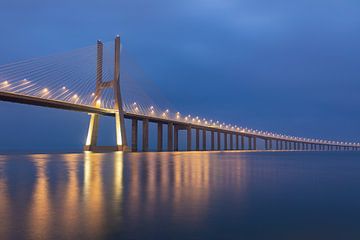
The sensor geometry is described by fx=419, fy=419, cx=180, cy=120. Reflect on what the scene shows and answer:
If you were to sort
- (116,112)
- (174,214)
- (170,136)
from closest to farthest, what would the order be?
(174,214) → (116,112) → (170,136)

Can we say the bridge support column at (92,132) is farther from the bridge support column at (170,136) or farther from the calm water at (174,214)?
the calm water at (174,214)

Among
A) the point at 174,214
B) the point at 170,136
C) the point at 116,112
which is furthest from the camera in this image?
the point at 170,136

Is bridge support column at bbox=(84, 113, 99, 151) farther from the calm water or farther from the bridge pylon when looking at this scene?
the calm water

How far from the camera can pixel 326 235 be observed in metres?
6.51

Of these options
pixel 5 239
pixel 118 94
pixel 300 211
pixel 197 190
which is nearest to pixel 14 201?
pixel 5 239

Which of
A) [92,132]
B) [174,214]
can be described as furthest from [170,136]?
[174,214]

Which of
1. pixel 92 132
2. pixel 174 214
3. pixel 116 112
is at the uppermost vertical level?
pixel 116 112

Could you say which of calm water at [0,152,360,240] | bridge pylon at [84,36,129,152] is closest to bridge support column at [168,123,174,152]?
bridge pylon at [84,36,129,152]

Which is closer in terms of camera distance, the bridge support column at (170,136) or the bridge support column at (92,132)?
the bridge support column at (92,132)

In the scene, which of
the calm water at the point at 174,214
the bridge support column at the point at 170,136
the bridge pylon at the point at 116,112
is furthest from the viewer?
the bridge support column at the point at 170,136

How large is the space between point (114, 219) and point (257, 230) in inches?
97.2

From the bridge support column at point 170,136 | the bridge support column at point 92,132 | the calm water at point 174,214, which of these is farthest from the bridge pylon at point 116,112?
the calm water at point 174,214

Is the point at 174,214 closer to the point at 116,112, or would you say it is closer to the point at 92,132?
the point at 116,112

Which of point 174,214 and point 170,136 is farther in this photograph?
point 170,136
